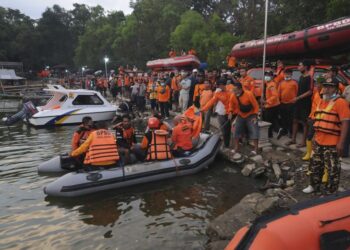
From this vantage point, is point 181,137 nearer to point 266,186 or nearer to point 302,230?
point 266,186

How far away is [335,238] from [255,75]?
8.38m

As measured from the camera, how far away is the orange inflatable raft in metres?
2.82

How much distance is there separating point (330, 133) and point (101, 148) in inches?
160

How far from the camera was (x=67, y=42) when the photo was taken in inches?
2281

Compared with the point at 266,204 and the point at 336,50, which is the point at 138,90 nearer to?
the point at 336,50

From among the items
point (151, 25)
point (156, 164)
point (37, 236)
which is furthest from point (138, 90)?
point (151, 25)

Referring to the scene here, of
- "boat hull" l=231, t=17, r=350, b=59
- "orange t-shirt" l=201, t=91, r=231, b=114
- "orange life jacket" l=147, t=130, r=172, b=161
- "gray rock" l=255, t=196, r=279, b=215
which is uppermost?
"boat hull" l=231, t=17, r=350, b=59

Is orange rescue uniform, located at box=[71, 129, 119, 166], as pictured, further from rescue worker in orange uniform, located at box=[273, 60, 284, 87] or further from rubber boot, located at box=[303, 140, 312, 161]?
rescue worker in orange uniform, located at box=[273, 60, 284, 87]

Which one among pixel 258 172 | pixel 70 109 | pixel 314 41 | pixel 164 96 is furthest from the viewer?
pixel 70 109

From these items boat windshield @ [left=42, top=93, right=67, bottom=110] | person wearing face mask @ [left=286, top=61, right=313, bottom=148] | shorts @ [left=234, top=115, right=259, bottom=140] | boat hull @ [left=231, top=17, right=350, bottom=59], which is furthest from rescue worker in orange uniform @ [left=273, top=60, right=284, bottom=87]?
boat windshield @ [left=42, top=93, right=67, bottom=110]

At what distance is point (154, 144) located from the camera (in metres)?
7.67

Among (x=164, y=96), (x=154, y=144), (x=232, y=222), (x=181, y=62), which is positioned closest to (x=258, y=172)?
(x=154, y=144)

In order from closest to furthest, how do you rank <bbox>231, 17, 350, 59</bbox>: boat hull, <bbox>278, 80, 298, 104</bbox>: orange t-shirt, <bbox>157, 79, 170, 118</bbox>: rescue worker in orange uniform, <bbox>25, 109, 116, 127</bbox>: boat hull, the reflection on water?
the reflection on water → <bbox>278, 80, 298, 104</bbox>: orange t-shirt → <bbox>231, 17, 350, 59</bbox>: boat hull → <bbox>157, 79, 170, 118</bbox>: rescue worker in orange uniform → <bbox>25, 109, 116, 127</bbox>: boat hull

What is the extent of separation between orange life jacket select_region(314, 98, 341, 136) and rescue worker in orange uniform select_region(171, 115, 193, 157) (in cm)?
353
